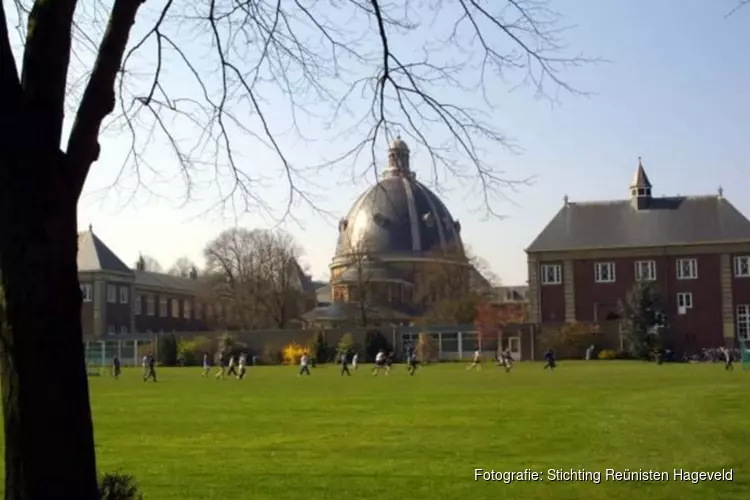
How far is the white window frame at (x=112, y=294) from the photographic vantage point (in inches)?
3829

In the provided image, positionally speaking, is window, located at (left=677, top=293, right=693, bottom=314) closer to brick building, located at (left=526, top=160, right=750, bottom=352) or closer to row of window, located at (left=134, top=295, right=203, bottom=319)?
brick building, located at (left=526, top=160, right=750, bottom=352)

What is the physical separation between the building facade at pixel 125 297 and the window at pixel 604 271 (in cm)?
4297

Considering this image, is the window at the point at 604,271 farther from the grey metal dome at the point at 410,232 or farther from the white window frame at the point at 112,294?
the white window frame at the point at 112,294

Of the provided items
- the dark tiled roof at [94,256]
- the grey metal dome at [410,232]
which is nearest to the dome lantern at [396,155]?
the dark tiled roof at [94,256]

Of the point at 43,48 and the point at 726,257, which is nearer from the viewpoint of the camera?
the point at 43,48

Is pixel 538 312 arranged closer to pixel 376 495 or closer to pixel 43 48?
pixel 376 495

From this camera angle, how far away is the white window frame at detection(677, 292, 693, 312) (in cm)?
7806

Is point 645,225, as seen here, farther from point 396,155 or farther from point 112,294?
point 396,155

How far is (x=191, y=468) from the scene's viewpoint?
46.5ft

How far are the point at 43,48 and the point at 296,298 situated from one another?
3679 inches

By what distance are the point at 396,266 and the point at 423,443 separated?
4016 inches

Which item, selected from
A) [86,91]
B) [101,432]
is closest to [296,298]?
[101,432]

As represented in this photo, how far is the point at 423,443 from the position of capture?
1677 cm

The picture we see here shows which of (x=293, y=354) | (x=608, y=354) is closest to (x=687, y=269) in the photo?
(x=608, y=354)
